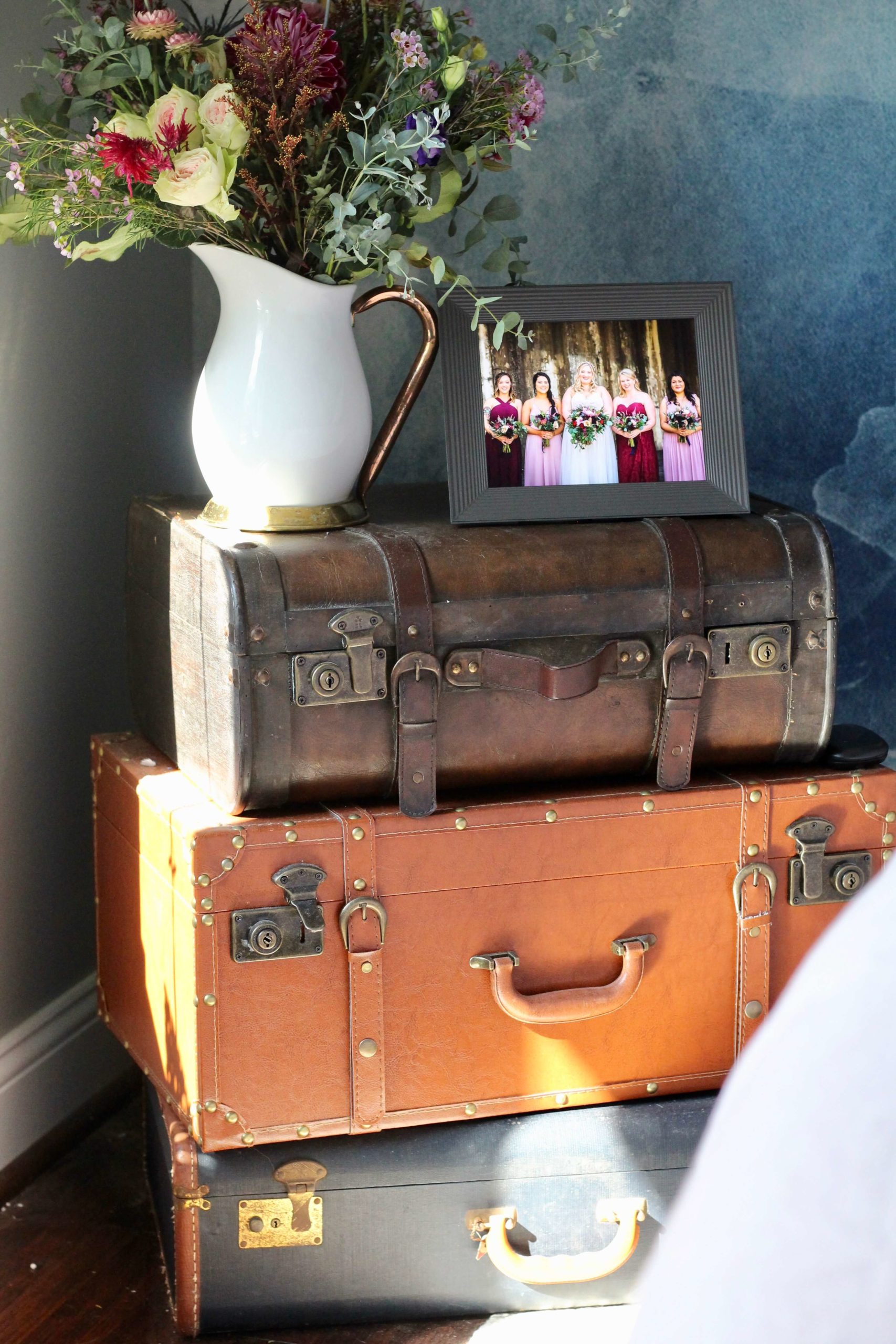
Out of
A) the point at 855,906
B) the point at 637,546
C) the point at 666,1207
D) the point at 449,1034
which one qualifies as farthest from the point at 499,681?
the point at 855,906

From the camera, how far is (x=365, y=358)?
2018 mm

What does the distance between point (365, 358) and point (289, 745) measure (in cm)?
85

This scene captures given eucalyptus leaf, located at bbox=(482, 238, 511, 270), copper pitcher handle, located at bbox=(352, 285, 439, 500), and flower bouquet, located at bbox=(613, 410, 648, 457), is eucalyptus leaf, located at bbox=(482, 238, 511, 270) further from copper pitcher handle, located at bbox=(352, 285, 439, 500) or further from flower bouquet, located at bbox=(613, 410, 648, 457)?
flower bouquet, located at bbox=(613, 410, 648, 457)

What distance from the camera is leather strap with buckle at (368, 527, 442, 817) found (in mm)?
1364

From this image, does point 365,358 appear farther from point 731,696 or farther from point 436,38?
point 731,696

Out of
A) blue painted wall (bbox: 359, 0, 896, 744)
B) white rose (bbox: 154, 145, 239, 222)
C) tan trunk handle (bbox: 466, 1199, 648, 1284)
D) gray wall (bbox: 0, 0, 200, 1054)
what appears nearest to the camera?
white rose (bbox: 154, 145, 239, 222)

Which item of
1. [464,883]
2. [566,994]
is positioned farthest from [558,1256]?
[464,883]

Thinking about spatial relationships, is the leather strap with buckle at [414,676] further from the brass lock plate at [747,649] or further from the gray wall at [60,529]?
the gray wall at [60,529]

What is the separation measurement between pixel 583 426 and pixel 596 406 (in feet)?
0.09

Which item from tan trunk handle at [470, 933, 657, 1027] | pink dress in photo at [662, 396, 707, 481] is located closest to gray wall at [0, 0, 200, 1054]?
tan trunk handle at [470, 933, 657, 1027]

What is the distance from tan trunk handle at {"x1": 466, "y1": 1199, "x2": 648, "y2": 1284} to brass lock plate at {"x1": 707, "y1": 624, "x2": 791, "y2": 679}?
1.90ft

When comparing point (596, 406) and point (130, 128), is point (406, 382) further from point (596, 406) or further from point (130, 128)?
point (130, 128)

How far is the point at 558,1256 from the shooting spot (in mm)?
1438

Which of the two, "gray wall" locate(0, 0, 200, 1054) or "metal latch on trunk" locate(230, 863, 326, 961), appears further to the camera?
"gray wall" locate(0, 0, 200, 1054)
